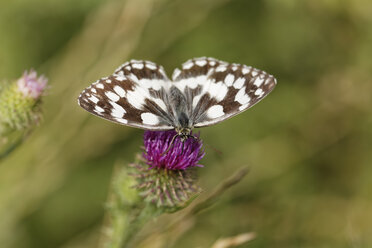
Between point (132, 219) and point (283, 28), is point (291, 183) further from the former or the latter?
point (132, 219)

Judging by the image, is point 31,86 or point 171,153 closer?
point 171,153

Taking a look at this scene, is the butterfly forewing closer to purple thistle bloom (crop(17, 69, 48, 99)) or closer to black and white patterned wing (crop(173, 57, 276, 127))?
black and white patterned wing (crop(173, 57, 276, 127))

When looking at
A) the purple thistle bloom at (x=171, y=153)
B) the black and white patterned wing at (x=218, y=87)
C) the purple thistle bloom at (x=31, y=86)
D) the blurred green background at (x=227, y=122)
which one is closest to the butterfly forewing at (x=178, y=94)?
the black and white patterned wing at (x=218, y=87)

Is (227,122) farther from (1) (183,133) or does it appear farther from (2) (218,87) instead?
(1) (183,133)

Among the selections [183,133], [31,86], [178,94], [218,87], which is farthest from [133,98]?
[31,86]

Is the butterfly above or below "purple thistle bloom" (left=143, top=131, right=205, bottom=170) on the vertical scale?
above

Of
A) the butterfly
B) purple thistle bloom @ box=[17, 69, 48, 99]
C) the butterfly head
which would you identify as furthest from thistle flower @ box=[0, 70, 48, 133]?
the butterfly head
